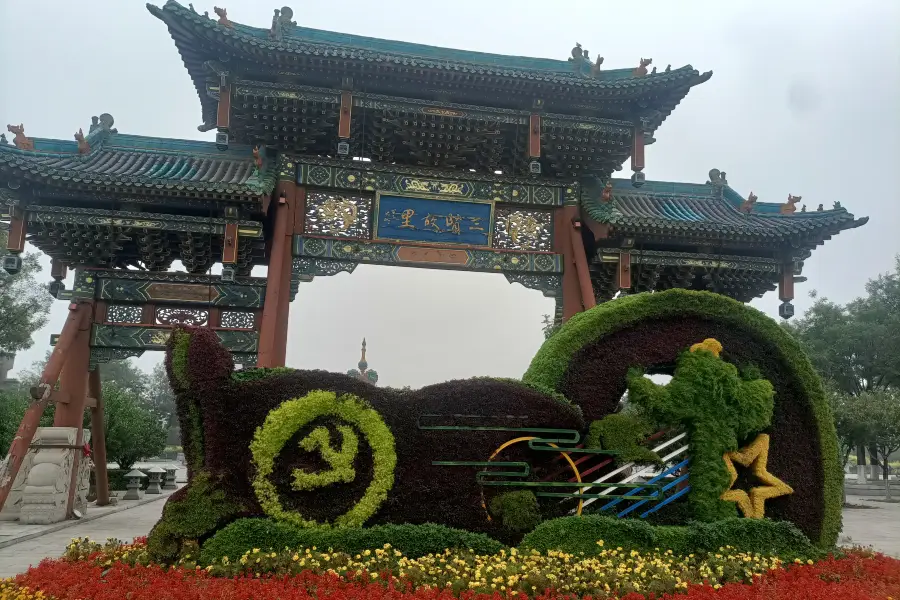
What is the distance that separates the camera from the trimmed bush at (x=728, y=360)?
729 cm

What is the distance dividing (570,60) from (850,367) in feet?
82.5

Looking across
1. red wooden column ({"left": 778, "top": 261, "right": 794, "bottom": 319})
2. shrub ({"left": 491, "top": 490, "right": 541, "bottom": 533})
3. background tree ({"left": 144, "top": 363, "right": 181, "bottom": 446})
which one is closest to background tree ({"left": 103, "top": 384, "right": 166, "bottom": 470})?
shrub ({"left": 491, "top": 490, "right": 541, "bottom": 533})

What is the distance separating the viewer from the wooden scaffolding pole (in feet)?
29.2

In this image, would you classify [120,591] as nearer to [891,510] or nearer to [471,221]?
[471,221]

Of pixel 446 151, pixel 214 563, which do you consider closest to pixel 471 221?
pixel 446 151

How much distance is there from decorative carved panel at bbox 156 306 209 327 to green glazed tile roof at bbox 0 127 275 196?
1908 millimetres

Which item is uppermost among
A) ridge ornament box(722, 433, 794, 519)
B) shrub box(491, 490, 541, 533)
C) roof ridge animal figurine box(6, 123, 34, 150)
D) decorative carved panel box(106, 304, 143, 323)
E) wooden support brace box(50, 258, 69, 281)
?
roof ridge animal figurine box(6, 123, 34, 150)

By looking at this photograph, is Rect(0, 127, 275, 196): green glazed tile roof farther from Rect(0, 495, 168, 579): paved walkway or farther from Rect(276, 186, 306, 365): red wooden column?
Rect(0, 495, 168, 579): paved walkway

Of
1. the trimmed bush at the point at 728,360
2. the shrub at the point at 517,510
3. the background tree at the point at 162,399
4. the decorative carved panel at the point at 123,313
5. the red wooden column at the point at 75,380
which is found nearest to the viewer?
the shrub at the point at 517,510

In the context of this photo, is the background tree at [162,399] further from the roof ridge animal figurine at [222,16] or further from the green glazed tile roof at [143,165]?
the roof ridge animal figurine at [222,16]

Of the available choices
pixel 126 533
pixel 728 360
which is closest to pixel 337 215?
pixel 126 533

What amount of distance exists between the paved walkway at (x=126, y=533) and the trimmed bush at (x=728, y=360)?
3955 millimetres

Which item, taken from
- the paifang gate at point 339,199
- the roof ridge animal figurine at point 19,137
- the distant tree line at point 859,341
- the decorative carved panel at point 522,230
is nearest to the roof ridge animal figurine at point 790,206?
the paifang gate at point 339,199

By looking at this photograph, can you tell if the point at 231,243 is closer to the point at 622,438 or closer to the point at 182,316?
the point at 182,316
